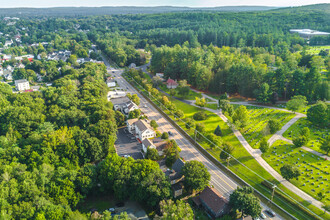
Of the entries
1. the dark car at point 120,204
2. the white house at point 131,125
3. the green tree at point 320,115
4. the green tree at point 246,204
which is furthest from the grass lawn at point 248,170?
the dark car at point 120,204

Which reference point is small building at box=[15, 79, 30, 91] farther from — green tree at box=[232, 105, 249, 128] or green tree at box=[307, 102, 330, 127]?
green tree at box=[307, 102, 330, 127]

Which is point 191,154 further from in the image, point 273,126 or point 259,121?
point 259,121

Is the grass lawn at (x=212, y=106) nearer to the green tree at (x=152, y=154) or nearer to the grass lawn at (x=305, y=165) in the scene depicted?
the grass lawn at (x=305, y=165)

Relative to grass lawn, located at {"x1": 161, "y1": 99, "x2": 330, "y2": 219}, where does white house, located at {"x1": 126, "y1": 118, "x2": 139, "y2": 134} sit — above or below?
above

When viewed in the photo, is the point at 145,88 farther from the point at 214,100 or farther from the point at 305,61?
the point at 305,61

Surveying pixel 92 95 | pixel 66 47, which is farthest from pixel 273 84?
pixel 66 47

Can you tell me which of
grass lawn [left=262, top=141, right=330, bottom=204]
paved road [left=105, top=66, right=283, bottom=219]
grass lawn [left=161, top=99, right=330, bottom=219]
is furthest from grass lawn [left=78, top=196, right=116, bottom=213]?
grass lawn [left=262, top=141, right=330, bottom=204]

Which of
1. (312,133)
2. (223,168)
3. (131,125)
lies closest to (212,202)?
(223,168)
